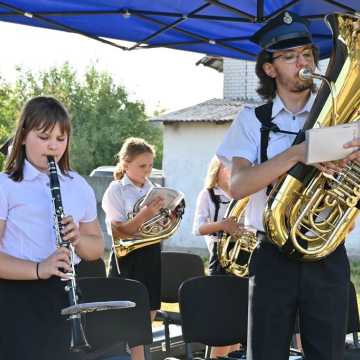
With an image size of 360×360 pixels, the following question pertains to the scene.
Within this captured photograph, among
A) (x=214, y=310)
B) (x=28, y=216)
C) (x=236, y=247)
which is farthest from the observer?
(x=236, y=247)

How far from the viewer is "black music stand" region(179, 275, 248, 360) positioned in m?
4.20

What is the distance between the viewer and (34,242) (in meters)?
2.96

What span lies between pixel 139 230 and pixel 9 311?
2644 mm

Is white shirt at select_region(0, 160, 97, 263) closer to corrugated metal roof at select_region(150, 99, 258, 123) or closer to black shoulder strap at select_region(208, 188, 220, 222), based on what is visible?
black shoulder strap at select_region(208, 188, 220, 222)

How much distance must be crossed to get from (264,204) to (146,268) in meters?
2.45

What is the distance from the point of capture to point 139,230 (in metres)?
5.48

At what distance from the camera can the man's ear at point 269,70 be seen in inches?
132

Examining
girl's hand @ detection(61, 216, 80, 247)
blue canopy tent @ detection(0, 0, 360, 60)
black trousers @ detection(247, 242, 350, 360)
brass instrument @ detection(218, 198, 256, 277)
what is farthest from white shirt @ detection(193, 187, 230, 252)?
girl's hand @ detection(61, 216, 80, 247)

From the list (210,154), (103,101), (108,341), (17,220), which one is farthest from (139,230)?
(103,101)

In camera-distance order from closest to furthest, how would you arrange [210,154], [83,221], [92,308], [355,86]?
[92,308]
[355,86]
[83,221]
[210,154]

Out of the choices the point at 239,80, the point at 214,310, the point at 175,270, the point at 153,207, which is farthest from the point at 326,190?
the point at 239,80

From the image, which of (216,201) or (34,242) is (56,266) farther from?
(216,201)

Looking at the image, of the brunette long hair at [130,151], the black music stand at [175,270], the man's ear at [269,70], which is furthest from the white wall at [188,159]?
the man's ear at [269,70]

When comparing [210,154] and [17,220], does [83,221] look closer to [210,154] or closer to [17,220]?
[17,220]
